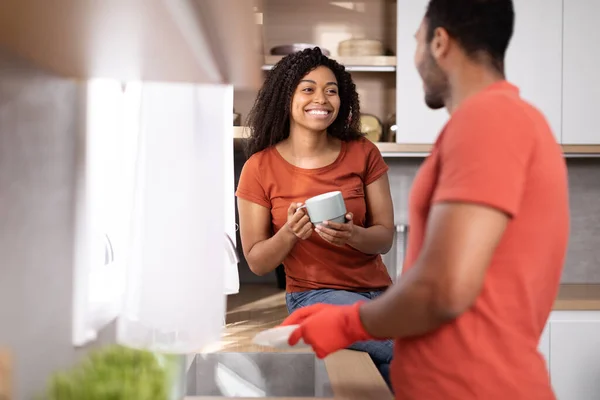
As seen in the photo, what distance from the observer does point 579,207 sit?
2908mm

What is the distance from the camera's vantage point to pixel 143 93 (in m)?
0.92

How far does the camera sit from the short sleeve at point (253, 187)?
1.69 m

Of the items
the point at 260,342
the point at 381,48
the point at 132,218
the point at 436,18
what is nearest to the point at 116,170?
the point at 132,218

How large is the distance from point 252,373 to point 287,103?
0.71 meters

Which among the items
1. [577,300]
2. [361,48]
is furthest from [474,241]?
[361,48]

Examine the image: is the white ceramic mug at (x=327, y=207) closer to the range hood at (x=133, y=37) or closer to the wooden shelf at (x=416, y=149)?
the range hood at (x=133, y=37)

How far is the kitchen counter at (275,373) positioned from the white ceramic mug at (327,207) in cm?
27

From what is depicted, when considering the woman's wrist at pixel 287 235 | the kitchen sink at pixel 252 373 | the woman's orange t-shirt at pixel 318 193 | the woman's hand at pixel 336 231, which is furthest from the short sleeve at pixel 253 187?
the kitchen sink at pixel 252 373

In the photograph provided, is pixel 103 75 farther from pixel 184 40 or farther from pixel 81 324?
pixel 81 324

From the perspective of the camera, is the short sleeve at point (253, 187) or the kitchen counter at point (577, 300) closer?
the short sleeve at point (253, 187)

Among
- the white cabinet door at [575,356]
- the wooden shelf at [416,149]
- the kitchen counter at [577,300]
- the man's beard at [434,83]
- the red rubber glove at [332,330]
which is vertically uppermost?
the wooden shelf at [416,149]

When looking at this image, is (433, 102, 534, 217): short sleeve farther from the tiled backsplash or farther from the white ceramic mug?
the tiled backsplash

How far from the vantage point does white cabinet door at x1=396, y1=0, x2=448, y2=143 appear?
253cm

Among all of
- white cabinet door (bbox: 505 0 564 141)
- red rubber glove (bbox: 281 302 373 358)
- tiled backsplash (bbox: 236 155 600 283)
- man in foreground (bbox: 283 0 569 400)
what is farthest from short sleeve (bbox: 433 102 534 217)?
tiled backsplash (bbox: 236 155 600 283)
